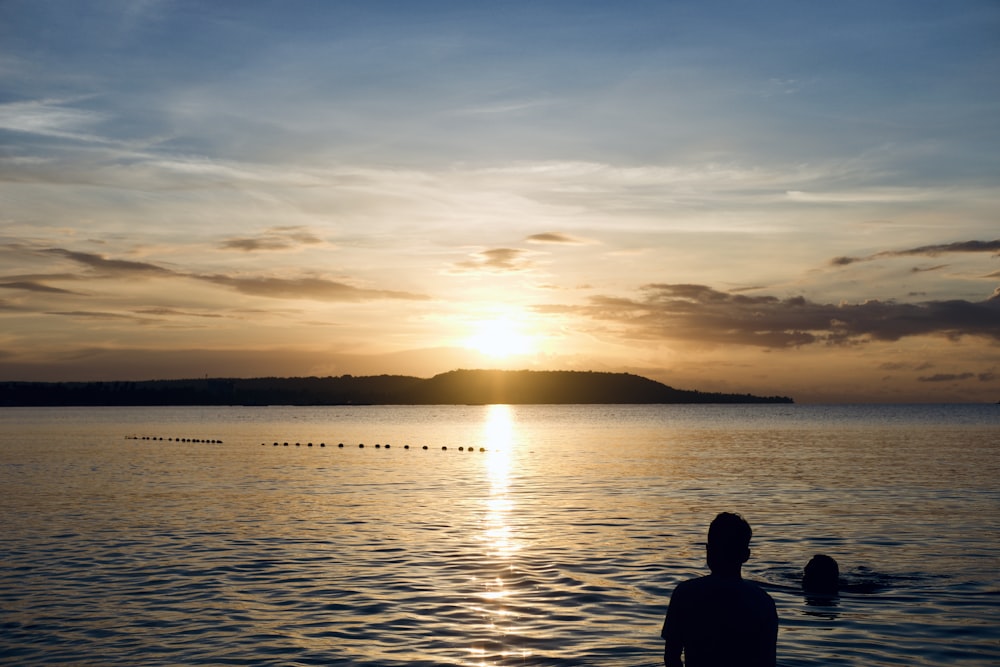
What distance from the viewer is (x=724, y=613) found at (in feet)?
30.4

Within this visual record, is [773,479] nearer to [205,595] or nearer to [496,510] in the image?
[496,510]

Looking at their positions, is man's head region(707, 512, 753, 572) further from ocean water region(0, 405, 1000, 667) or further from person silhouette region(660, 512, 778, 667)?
ocean water region(0, 405, 1000, 667)

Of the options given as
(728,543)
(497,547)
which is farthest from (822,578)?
(728,543)

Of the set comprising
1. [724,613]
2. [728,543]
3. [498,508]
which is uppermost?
[728,543]

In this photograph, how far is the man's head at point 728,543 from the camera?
9148 millimetres

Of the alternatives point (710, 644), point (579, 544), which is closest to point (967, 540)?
point (579, 544)

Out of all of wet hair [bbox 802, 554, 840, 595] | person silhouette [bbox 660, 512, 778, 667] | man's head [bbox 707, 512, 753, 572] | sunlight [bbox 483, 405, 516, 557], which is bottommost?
sunlight [bbox 483, 405, 516, 557]

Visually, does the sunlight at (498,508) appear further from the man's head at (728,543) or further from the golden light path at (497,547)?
the man's head at (728,543)

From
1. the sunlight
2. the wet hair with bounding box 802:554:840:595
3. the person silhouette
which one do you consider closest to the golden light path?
the sunlight

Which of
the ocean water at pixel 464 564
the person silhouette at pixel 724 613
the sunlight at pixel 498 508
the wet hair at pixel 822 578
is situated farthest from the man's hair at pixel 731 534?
the sunlight at pixel 498 508

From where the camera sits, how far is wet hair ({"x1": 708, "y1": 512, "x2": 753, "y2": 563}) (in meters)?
9.14

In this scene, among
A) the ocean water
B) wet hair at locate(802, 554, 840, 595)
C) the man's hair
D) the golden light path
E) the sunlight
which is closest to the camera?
the man's hair

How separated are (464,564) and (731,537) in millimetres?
19591

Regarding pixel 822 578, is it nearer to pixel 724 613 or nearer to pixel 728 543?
pixel 724 613
